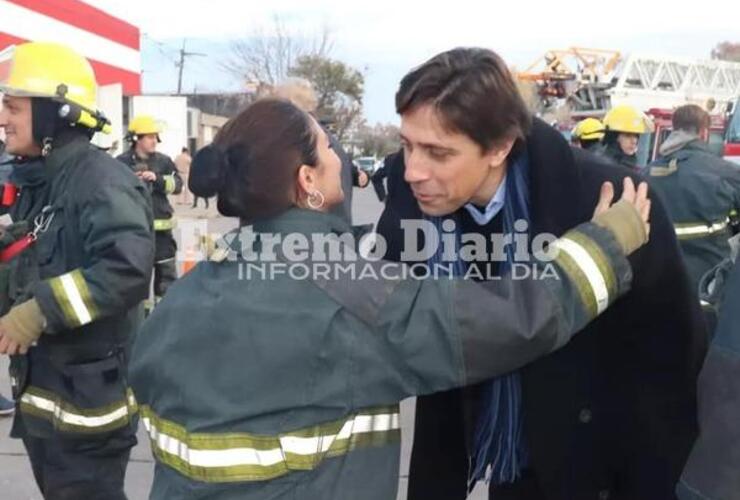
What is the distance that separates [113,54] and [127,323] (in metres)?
23.4

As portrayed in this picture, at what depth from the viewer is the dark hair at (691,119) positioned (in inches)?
226

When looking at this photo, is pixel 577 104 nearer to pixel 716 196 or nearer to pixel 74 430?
pixel 716 196

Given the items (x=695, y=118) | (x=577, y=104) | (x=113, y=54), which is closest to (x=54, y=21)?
(x=113, y=54)

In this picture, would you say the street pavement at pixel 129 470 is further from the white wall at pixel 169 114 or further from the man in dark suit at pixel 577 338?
the white wall at pixel 169 114

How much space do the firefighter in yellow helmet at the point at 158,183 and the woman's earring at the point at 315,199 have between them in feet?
19.9

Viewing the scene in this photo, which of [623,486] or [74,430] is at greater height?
[623,486]

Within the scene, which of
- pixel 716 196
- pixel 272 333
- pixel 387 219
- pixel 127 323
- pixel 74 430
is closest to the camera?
pixel 272 333

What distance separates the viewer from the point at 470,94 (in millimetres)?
1800

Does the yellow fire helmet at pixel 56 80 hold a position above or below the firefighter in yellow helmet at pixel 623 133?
above

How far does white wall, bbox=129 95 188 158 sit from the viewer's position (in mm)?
24958

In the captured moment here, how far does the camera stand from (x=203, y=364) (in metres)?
1.62

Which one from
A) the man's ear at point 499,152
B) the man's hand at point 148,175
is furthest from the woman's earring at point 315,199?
the man's hand at point 148,175

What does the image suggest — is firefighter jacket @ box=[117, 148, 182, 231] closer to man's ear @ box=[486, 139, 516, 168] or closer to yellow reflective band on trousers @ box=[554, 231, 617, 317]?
man's ear @ box=[486, 139, 516, 168]

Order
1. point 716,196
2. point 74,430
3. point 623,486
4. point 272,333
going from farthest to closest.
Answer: point 716,196
point 74,430
point 623,486
point 272,333
